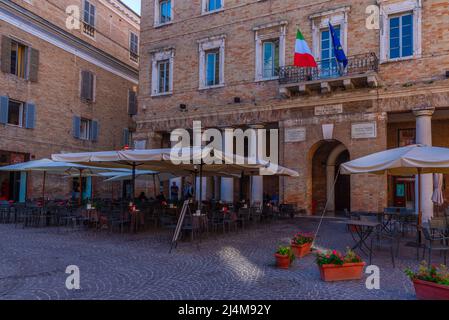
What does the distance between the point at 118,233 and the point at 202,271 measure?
17.5 feet

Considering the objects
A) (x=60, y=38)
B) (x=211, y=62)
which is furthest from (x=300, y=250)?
(x=60, y=38)

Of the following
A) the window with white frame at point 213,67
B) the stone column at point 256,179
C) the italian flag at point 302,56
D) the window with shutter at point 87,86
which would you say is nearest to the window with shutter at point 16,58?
the window with shutter at point 87,86

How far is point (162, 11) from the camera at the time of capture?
21.4 meters

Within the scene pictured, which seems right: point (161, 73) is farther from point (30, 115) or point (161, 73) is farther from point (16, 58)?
point (16, 58)

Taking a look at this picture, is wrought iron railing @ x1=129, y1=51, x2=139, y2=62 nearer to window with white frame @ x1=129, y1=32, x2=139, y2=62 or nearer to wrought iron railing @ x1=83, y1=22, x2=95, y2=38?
window with white frame @ x1=129, y1=32, x2=139, y2=62

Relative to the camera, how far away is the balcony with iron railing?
→ 48.4 feet

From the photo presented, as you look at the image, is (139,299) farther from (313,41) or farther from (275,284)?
(313,41)

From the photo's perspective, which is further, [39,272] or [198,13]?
[198,13]

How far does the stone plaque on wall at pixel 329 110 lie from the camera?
51.8ft

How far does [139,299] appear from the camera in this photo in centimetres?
486

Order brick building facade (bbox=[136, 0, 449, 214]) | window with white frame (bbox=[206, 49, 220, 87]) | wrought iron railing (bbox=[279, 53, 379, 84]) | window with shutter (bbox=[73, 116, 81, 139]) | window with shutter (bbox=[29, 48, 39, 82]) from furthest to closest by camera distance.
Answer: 1. window with shutter (bbox=[73, 116, 81, 139])
2. window with shutter (bbox=[29, 48, 39, 82])
3. window with white frame (bbox=[206, 49, 220, 87])
4. wrought iron railing (bbox=[279, 53, 379, 84])
5. brick building facade (bbox=[136, 0, 449, 214])

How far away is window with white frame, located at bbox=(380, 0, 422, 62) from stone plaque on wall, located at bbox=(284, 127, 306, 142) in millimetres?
4282

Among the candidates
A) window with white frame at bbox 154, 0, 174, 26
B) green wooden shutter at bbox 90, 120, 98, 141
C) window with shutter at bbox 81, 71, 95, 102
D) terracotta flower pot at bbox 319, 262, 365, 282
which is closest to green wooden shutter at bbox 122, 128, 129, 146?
green wooden shutter at bbox 90, 120, 98, 141
